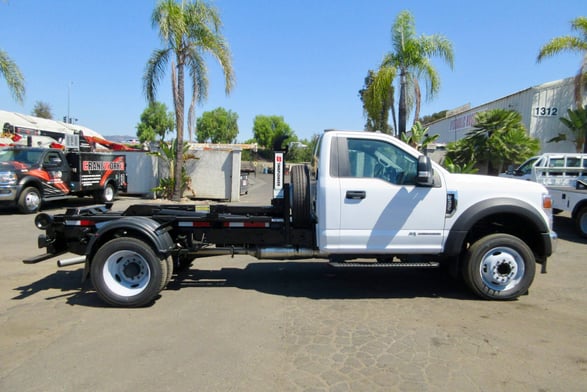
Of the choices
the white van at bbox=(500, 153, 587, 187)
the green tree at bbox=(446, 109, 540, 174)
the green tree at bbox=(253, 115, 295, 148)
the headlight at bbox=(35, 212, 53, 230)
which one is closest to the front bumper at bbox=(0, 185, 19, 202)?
the headlight at bbox=(35, 212, 53, 230)

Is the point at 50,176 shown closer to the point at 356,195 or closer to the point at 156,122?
the point at 356,195

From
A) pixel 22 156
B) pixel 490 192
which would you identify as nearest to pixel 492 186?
pixel 490 192

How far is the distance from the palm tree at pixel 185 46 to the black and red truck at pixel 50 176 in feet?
9.41

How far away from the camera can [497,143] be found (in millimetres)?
21312

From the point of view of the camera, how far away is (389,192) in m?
5.05

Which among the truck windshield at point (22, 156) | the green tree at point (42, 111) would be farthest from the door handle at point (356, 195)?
the green tree at point (42, 111)

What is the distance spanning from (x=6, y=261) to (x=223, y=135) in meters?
81.0

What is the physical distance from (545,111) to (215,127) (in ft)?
228

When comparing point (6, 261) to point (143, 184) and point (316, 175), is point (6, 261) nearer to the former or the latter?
point (316, 175)

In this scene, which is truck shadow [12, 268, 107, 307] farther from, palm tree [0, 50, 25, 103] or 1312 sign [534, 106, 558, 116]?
1312 sign [534, 106, 558, 116]

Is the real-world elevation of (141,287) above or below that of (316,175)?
below

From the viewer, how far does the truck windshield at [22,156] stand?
13.1 metres

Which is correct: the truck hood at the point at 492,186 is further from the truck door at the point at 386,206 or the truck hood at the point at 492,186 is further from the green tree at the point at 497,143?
the green tree at the point at 497,143

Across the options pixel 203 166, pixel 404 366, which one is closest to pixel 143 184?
pixel 203 166
